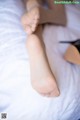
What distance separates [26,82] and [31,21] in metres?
0.16

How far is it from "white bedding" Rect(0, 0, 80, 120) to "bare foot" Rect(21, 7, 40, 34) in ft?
0.11

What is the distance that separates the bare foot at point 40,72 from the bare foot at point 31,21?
0.04m

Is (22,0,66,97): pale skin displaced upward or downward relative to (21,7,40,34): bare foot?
downward

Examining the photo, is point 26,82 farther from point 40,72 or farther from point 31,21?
point 31,21

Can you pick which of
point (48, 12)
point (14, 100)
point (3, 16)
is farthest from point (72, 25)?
point (14, 100)

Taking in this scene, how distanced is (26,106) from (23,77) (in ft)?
0.22

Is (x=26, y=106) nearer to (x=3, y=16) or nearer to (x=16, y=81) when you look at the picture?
(x=16, y=81)

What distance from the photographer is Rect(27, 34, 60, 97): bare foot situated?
1.54 ft

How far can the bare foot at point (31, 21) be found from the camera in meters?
0.54

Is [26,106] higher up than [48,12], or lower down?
lower down

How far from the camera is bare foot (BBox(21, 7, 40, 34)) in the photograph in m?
0.54

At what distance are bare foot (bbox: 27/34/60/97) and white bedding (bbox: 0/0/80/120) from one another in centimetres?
2

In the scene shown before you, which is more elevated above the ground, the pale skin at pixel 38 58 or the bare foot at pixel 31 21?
the bare foot at pixel 31 21

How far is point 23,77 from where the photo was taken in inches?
20.0
